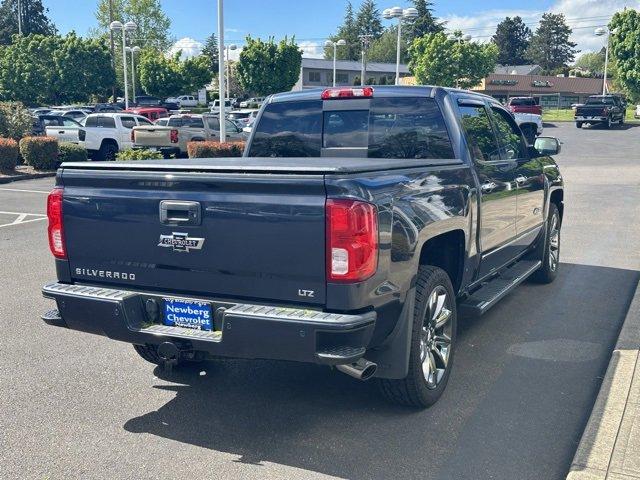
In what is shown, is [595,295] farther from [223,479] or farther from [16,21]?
[16,21]

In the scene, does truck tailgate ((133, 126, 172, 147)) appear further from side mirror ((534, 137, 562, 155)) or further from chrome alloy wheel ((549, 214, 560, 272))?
side mirror ((534, 137, 562, 155))

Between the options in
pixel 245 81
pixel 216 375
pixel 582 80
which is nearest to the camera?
pixel 216 375

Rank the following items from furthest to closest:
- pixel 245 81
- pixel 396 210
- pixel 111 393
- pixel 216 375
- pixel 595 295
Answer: pixel 245 81 < pixel 595 295 < pixel 216 375 < pixel 111 393 < pixel 396 210

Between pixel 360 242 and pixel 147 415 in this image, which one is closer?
pixel 360 242

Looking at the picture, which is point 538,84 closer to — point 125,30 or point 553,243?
point 125,30

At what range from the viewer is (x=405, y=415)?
177 inches

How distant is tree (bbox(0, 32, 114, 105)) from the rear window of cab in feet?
175


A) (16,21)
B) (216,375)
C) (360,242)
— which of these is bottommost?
(216,375)

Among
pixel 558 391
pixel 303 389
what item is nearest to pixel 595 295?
pixel 558 391

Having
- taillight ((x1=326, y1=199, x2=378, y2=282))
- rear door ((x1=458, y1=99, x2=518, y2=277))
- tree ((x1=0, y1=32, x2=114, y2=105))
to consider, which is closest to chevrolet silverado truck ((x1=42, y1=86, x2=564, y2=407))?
taillight ((x1=326, y1=199, x2=378, y2=282))

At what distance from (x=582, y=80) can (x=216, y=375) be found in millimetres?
82401

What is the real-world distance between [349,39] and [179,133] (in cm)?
11757

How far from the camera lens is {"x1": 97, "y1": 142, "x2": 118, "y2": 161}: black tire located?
23.1 metres

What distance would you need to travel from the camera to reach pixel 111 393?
486cm
